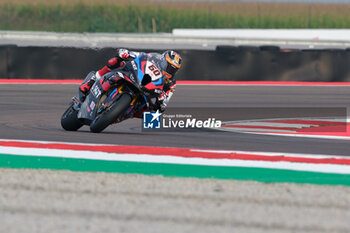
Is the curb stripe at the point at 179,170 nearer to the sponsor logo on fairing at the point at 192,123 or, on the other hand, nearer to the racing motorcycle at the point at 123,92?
the racing motorcycle at the point at 123,92

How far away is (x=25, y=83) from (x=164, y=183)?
447 inches

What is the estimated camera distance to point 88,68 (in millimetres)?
17094

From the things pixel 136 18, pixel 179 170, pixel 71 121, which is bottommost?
pixel 136 18

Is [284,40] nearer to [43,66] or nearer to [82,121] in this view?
[43,66]

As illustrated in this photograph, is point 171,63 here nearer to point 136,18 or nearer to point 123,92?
point 123,92

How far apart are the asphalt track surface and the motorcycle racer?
1.63 feet

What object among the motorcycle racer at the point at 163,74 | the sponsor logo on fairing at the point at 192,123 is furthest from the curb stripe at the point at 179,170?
the sponsor logo on fairing at the point at 192,123

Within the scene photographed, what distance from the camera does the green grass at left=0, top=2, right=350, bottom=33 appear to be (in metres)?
39.8

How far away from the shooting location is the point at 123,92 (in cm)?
827

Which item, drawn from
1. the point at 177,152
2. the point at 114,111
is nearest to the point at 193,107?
the point at 114,111

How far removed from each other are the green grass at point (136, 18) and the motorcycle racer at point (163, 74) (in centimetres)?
3049

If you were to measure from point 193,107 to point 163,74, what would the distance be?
18.7ft

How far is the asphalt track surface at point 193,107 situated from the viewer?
8.27 meters

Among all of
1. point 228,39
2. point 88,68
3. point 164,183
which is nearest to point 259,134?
point 164,183
